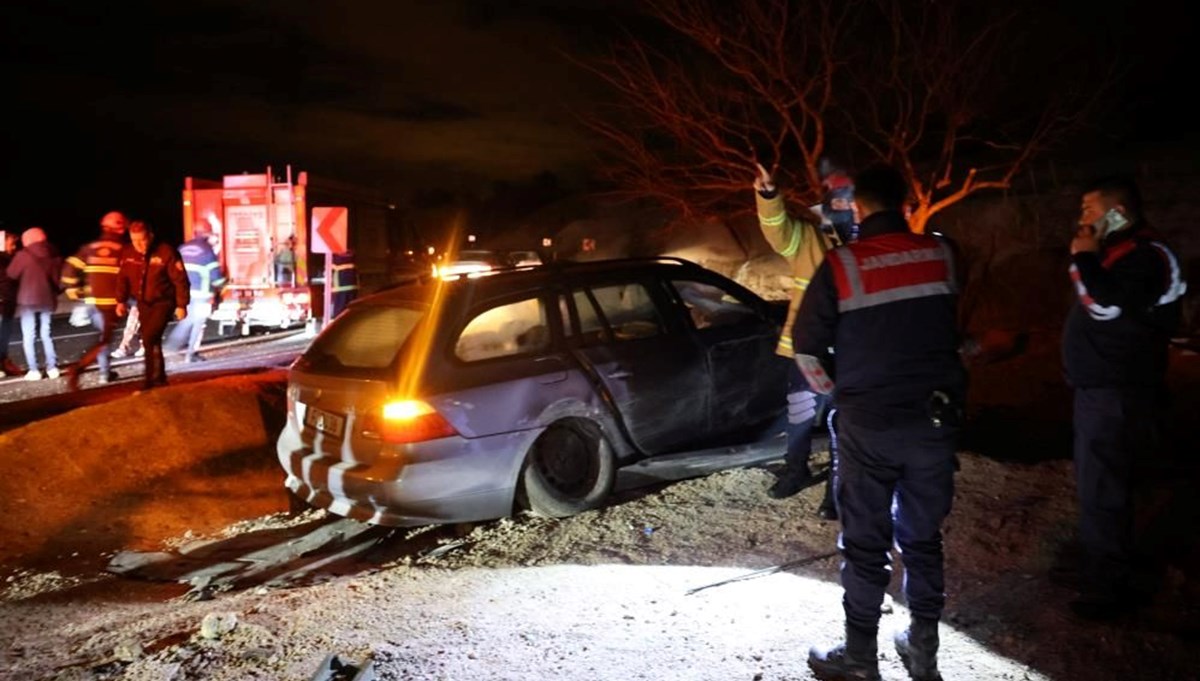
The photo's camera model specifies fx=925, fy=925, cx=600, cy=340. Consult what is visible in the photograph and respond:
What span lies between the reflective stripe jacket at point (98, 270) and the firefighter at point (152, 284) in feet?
3.31

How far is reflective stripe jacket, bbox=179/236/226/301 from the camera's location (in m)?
11.1

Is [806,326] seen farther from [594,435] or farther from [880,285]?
[594,435]

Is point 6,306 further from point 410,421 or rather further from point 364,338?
point 410,421

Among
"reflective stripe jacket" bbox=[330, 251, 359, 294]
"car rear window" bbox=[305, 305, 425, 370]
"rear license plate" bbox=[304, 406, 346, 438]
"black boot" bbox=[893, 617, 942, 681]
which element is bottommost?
"black boot" bbox=[893, 617, 942, 681]

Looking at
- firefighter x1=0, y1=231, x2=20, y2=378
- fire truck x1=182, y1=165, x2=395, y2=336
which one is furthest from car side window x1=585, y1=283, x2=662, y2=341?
fire truck x1=182, y1=165, x2=395, y2=336

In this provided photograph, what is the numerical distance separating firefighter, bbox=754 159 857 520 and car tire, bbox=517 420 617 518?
3.44ft

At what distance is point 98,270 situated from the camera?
34.9ft

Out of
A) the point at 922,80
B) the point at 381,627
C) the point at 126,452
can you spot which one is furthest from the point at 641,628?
the point at 922,80

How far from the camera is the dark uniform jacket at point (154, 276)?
9.45m

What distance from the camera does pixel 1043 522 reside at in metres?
4.81

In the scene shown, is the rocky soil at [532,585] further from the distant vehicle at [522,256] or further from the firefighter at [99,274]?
the distant vehicle at [522,256]

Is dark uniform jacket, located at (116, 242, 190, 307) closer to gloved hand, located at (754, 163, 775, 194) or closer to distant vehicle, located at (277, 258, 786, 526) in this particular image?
distant vehicle, located at (277, 258, 786, 526)

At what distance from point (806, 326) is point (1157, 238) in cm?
168

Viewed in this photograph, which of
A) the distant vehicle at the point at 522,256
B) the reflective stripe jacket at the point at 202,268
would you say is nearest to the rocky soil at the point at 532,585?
the reflective stripe jacket at the point at 202,268
